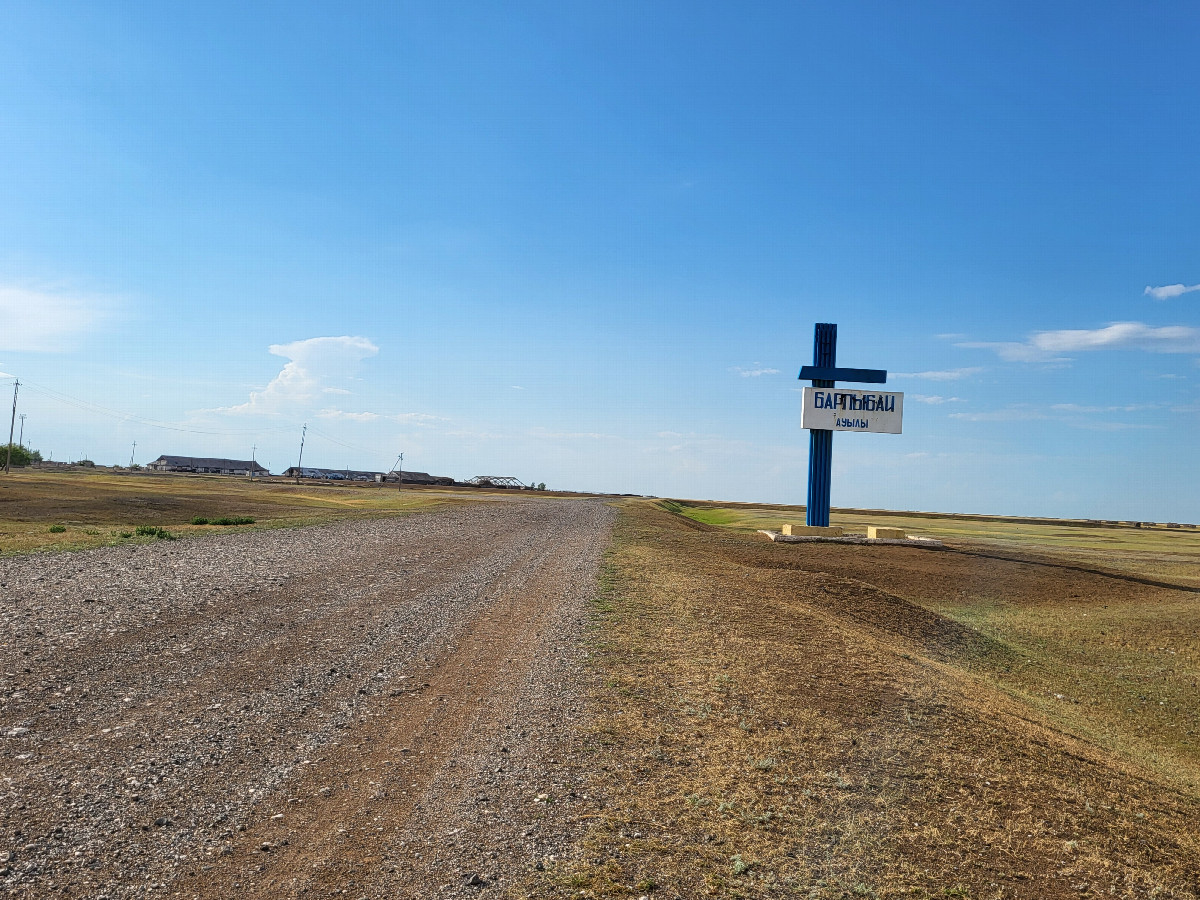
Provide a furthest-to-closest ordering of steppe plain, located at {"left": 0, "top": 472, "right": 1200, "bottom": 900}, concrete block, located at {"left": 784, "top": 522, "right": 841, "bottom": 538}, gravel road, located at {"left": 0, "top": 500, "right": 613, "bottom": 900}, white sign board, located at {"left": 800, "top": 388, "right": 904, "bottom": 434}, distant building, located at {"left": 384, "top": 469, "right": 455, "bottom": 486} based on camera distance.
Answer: distant building, located at {"left": 384, "top": 469, "right": 455, "bottom": 486} → white sign board, located at {"left": 800, "top": 388, "right": 904, "bottom": 434} → concrete block, located at {"left": 784, "top": 522, "right": 841, "bottom": 538} → steppe plain, located at {"left": 0, "top": 472, "right": 1200, "bottom": 900} → gravel road, located at {"left": 0, "top": 500, "right": 613, "bottom": 900}

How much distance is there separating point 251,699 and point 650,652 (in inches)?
210

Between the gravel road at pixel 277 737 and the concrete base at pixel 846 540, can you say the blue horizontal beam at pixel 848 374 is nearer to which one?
the concrete base at pixel 846 540

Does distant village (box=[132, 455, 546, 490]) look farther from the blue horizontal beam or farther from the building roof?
the blue horizontal beam

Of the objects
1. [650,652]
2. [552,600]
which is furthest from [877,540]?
[650,652]

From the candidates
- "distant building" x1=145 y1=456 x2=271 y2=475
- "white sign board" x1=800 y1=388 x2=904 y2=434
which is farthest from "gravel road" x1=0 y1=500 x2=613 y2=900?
"distant building" x1=145 y1=456 x2=271 y2=475

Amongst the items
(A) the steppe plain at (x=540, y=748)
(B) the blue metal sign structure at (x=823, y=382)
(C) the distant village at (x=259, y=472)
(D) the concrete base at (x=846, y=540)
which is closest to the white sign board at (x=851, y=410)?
(B) the blue metal sign structure at (x=823, y=382)

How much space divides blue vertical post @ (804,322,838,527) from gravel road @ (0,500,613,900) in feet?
90.1

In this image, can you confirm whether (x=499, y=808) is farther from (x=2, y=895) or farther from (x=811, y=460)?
(x=811, y=460)

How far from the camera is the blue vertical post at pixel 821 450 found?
132 ft

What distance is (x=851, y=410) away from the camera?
130 feet

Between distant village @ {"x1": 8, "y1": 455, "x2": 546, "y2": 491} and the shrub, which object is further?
distant village @ {"x1": 8, "y1": 455, "x2": 546, "y2": 491}

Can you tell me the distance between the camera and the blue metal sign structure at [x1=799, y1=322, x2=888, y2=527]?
39.9m

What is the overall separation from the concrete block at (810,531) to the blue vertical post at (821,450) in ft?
4.76

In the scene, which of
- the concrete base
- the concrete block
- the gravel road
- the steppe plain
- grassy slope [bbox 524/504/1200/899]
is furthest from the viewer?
the concrete block
